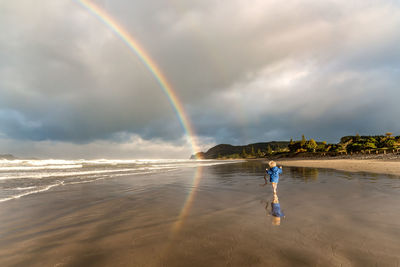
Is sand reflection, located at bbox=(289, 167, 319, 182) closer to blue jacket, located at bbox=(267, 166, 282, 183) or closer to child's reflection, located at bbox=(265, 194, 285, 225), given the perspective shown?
blue jacket, located at bbox=(267, 166, 282, 183)

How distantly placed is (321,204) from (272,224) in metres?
3.48

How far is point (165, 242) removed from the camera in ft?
14.3

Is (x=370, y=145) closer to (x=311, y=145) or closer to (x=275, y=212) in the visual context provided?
(x=311, y=145)

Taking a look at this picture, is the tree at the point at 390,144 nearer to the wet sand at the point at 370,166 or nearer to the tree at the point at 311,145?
the wet sand at the point at 370,166

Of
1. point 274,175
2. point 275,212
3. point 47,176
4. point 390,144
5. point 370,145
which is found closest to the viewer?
point 275,212

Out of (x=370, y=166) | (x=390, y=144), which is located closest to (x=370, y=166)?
(x=370, y=166)

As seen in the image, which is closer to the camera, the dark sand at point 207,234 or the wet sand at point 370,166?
the dark sand at point 207,234

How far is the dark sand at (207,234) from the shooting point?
359 centimetres

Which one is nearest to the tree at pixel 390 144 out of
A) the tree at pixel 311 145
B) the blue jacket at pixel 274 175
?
the tree at pixel 311 145

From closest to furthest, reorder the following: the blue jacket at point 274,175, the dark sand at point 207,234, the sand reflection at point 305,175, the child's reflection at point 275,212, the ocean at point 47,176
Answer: the dark sand at point 207,234, the child's reflection at point 275,212, the blue jacket at point 274,175, the ocean at point 47,176, the sand reflection at point 305,175

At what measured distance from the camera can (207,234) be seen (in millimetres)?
4742

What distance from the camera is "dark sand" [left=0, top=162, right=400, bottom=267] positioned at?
3586 mm

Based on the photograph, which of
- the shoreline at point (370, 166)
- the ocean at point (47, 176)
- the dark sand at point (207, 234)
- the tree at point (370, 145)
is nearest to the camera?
the dark sand at point (207, 234)

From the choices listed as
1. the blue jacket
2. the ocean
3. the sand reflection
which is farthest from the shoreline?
the ocean
